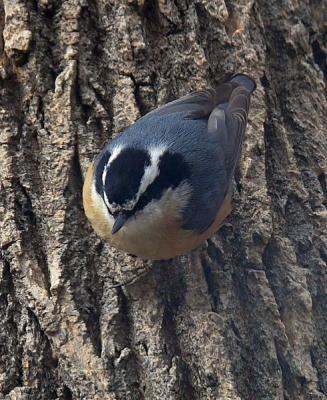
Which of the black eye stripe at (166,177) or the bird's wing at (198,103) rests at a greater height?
the bird's wing at (198,103)

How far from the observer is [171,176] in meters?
2.82

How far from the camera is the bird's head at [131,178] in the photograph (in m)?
2.65

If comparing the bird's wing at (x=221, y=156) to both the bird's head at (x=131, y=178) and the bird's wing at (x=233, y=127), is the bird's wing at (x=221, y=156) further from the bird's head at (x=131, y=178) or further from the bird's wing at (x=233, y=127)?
the bird's head at (x=131, y=178)

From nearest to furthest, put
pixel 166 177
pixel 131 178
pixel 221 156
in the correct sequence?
pixel 131 178 < pixel 166 177 < pixel 221 156

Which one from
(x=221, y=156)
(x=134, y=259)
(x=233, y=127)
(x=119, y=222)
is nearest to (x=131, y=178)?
(x=119, y=222)

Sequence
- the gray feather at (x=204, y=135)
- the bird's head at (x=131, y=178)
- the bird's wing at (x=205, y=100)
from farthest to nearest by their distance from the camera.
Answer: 1. the bird's wing at (x=205, y=100)
2. the gray feather at (x=204, y=135)
3. the bird's head at (x=131, y=178)

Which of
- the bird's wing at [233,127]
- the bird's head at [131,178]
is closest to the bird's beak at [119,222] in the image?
the bird's head at [131,178]

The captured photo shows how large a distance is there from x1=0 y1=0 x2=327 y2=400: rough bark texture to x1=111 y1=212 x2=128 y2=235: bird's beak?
0.20m

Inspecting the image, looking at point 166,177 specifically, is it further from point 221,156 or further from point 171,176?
point 221,156

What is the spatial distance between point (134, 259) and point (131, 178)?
0.40 meters

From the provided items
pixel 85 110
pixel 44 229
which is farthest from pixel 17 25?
pixel 44 229

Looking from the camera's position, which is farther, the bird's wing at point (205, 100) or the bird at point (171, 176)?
the bird's wing at point (205, 100)

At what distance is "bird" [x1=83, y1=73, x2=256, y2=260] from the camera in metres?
2.70

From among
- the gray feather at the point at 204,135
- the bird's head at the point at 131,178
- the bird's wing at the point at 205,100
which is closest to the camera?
the bird's head at the point at 131,178
